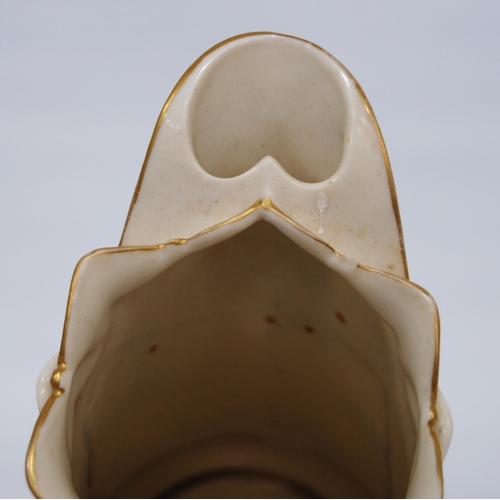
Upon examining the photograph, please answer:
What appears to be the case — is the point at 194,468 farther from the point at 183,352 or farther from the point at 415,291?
the point at 415,291

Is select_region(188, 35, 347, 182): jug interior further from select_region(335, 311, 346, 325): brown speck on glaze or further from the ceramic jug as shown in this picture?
select_region(335, 311, 346, 325): brown speck on glaze

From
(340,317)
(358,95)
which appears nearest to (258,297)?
(340,317)

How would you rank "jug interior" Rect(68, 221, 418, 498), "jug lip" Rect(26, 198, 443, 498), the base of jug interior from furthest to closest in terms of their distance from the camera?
the base of jug interior → "jug interior" Rect(68, 221, 418, 498) → "jug lip" Rect(26, 198, 443, 498)

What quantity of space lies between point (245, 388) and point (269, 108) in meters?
0.28

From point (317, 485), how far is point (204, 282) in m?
0.25

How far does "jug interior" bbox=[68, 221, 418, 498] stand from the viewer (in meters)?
0.67

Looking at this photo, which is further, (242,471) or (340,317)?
(242,471)

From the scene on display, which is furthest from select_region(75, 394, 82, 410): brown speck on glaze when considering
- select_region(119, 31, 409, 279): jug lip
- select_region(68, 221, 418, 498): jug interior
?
select_region(119, 31, 409, 279): jug lip

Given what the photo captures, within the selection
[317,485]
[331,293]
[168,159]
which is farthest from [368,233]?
[317,485]

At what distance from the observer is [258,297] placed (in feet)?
2.44

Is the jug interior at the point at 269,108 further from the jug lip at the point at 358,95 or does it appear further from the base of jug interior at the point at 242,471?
the base of jug interior at the point at 242,471

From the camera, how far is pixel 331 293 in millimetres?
700

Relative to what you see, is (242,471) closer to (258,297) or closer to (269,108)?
(258,297)

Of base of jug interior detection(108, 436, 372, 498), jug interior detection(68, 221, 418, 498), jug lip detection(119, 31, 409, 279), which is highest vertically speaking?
jug lip detection(119, 31, 409, 279)
